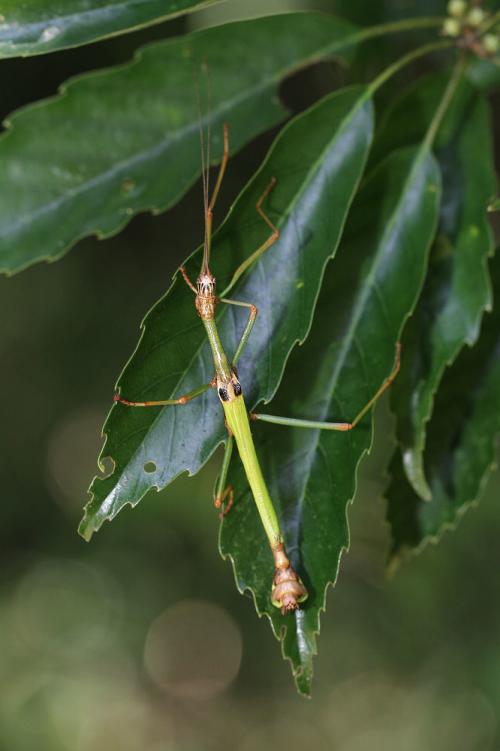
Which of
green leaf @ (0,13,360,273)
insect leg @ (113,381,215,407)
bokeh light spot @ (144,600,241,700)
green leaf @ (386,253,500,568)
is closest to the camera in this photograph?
insect leg @ (113,381,215,407)

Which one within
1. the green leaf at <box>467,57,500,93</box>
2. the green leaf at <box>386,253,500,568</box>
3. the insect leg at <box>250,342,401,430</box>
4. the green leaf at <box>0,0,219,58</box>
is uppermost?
the green leaf at <box>0,0,219,58</box>

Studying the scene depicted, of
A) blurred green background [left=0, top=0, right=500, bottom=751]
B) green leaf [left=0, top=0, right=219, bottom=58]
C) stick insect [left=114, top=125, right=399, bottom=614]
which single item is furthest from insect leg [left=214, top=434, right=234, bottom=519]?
blurred green background [left=0, top=0, right=500, bottom=751]

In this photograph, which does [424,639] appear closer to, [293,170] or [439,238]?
[439,238]

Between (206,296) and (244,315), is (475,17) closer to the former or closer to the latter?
(244,315)

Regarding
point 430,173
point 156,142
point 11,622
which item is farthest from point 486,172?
point 11,622

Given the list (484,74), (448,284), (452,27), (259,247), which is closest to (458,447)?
(448,284)

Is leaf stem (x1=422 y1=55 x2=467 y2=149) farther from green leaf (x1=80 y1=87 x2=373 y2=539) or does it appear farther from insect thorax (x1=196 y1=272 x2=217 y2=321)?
insect thorax (x1=196 y1=272 x2=217 y2=321)

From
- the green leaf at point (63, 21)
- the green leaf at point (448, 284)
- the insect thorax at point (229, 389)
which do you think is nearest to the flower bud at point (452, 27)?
the green leaf at point (448, 284)
